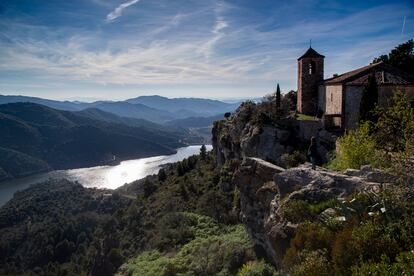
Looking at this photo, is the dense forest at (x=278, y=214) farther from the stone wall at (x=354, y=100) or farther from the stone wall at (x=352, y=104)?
the stone wall at (x=352, y=104)

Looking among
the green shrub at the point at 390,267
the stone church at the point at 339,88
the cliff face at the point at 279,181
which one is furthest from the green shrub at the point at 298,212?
the stone church at the point at 339,88

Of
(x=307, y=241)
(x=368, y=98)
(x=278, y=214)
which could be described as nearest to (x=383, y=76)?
(x=368, y=98)

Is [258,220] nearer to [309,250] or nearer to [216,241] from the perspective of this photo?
[216,241]

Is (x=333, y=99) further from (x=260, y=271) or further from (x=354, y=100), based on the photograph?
(x=260, y=271)

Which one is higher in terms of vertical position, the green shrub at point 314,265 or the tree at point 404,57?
the tree at point 404,57

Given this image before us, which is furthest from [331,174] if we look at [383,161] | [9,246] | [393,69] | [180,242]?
[9,246]

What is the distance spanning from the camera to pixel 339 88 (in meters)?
32.1

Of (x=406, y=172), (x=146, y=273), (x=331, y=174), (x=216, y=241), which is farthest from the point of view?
(x=216, y=241)

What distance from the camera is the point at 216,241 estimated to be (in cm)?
2427

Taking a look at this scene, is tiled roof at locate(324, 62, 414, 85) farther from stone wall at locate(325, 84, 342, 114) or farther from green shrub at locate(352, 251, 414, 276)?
green shrub at locate(352, 251, 414, 276)

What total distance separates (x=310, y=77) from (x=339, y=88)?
6754 mm

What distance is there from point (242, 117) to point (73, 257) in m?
60.4

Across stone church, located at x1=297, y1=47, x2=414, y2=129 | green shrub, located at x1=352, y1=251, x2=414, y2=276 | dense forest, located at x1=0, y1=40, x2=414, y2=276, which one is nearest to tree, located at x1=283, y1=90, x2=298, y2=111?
dense forest, located at x1=0, y1=40, x2=414, y2=276

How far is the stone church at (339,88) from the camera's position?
28.8m
